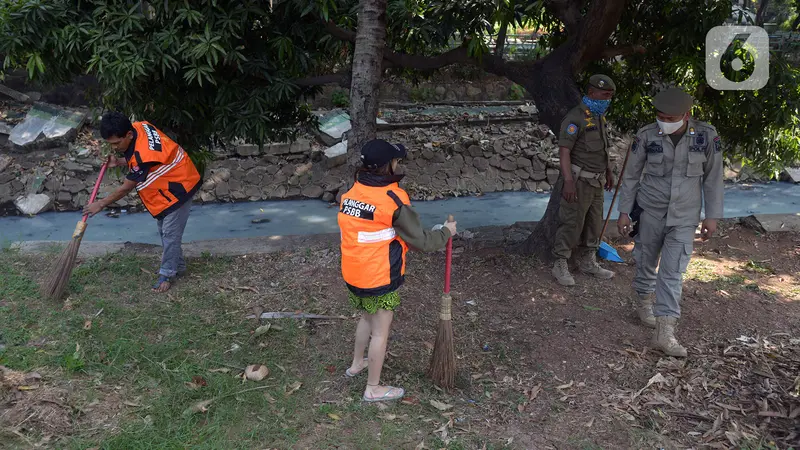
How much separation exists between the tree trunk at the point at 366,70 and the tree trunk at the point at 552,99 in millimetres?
1551

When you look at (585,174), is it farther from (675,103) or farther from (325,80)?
(325,80)

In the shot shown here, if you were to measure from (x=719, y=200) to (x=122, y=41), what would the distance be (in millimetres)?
4234

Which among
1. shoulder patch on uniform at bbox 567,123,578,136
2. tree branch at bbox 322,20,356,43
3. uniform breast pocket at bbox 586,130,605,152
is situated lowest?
uniform breast pocket at bbox 586,130,605,152

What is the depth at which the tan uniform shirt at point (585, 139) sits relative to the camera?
15.8 feet

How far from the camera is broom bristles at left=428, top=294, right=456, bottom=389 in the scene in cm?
360

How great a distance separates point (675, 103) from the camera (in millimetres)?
3996

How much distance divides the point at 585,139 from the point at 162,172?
3.30 meters

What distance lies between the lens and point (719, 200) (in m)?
4.06

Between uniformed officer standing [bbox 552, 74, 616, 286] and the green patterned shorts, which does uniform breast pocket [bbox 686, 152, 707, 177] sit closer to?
uniformed officer standing [bbox 552, 74, 616, 286]

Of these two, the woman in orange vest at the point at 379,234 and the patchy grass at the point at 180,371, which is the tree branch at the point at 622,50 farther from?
the patchy grass at the point at 180,371

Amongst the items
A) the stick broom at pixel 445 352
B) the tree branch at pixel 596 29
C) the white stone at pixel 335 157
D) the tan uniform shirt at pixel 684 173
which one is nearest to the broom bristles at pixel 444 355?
the stick broom at pixel 445 352

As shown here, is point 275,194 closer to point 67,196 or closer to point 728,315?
point 67,196

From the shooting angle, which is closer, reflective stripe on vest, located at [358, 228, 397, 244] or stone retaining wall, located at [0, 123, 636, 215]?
reflective stripe on vest, located at [358, 228, 397, 244]

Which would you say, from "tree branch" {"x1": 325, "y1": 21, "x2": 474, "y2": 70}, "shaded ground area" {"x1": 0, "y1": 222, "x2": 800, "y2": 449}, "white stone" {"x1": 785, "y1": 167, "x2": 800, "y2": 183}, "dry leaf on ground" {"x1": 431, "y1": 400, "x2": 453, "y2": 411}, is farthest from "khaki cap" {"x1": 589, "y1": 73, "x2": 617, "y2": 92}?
"white stone" {"x1": 785, "y1": 167, "x2": 800, "y2": 183}
